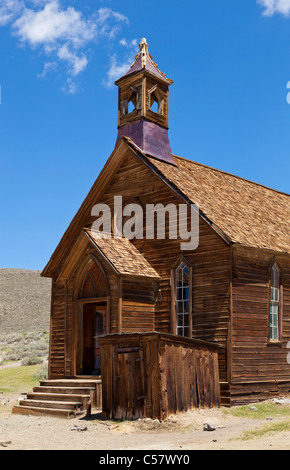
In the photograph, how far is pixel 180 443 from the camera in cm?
1077

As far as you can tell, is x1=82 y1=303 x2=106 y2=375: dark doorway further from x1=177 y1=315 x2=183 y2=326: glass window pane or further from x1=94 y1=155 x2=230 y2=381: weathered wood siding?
x1=177 y1=315 x2=183 y2=326: glass window pane

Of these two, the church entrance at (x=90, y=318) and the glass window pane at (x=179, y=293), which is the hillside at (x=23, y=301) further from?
the glass window pane at (x=179, y=293)

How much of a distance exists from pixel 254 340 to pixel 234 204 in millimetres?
5128

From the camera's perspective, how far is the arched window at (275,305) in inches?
720

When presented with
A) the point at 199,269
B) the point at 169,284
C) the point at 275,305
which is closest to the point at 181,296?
the point at 169,284

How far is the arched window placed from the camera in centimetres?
1828

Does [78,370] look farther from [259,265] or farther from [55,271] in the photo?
[259,265]

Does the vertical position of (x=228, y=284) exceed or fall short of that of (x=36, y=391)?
it exceeds it

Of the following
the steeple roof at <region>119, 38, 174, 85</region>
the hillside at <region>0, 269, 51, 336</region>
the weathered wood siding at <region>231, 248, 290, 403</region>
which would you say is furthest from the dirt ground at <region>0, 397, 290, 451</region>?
the hillside at <region>0, 269, 51, 336</region>

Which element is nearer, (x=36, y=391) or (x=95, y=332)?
(x=36, y=391)

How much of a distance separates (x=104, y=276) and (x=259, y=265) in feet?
15.4

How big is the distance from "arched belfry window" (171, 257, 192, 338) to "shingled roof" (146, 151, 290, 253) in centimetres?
188
